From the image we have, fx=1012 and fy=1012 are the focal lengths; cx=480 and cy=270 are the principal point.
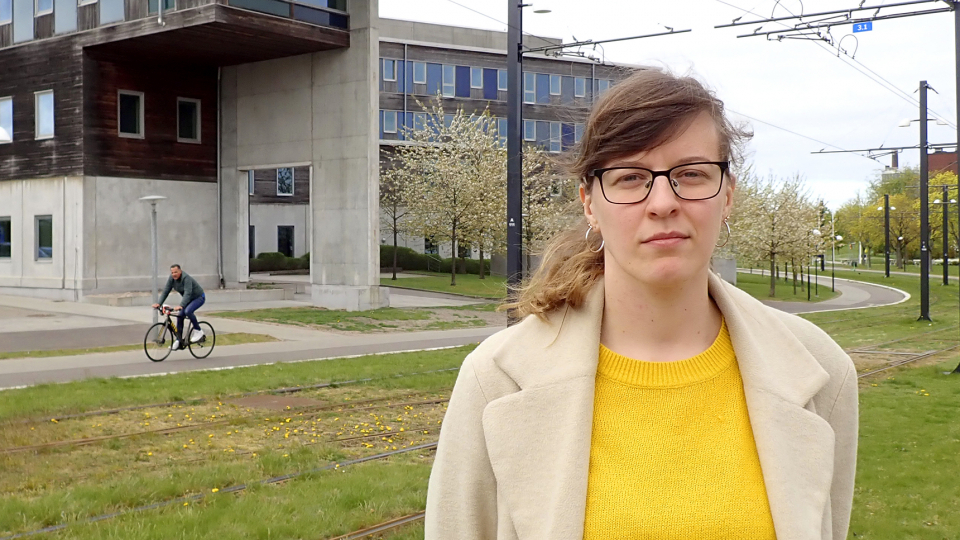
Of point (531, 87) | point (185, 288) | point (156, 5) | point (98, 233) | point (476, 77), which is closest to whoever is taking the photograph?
point (185, 288)

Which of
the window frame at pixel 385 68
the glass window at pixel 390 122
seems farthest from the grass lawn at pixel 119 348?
the glass window at pixel 390 122

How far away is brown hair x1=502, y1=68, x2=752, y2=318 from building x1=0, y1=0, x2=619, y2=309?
91.8ft

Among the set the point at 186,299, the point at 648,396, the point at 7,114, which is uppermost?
the point at 7,114

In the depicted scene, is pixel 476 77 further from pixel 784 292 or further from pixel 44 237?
pixel 44 237

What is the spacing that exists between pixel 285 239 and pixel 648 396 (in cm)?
6091

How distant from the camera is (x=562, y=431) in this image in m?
2.18

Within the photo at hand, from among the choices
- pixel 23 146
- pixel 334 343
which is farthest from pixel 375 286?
pixel 23 146

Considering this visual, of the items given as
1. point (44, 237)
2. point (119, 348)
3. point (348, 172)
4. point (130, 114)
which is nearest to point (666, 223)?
point (119, 348)

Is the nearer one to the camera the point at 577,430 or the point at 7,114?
the point at 577,430

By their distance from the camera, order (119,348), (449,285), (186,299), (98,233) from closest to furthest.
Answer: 1. (186,299)
2. (119,348)
3. (98,233)
4. (449,285)

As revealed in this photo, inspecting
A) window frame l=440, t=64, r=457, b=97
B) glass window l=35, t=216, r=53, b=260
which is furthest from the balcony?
window frame l=440, t=64, r=457, b=97

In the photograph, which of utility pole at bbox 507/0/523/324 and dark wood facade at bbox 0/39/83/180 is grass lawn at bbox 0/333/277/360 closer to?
utility pole at bbox 507/0/523/324

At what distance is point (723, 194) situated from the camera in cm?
229

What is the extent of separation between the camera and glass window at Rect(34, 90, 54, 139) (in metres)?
32.9
